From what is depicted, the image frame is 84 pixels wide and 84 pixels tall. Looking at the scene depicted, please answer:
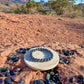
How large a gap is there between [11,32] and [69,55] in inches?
131

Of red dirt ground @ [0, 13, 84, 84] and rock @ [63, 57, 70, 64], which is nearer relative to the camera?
red dirt ground @ [0, 13, 84, 84]

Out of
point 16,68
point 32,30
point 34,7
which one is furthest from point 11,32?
point 34,7

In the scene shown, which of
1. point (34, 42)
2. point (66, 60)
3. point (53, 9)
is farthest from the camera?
point (53, 9)

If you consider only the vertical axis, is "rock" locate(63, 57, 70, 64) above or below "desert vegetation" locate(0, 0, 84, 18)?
below

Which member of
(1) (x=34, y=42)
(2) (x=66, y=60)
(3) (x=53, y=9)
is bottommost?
(2) (x=66, y=60)

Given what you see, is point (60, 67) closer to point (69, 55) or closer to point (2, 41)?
point (69, 55)

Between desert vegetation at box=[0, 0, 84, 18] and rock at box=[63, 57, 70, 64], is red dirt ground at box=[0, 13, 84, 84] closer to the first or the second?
rock at box=[63, 57, 70, 64]

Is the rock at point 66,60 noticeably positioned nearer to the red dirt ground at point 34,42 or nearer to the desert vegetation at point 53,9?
the red dirt ground at point 34,42

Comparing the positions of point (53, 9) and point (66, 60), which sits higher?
point (53, 9)

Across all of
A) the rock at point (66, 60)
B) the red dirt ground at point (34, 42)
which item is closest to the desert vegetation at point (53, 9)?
the red dirt ground at point (34, 42)

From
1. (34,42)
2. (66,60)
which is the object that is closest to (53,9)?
(34,42)

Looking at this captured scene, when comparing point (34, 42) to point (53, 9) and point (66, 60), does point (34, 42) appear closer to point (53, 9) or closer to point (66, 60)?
point (66, 60)

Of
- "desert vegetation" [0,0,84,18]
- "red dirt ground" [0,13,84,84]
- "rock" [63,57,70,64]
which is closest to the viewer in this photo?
"red dirt ground" [0,13,84,84]

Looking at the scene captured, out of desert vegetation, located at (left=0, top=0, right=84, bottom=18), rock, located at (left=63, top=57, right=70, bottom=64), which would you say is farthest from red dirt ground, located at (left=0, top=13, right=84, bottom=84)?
desert vegetation, located at (left=0, top=0, right=84, bottom=18)
